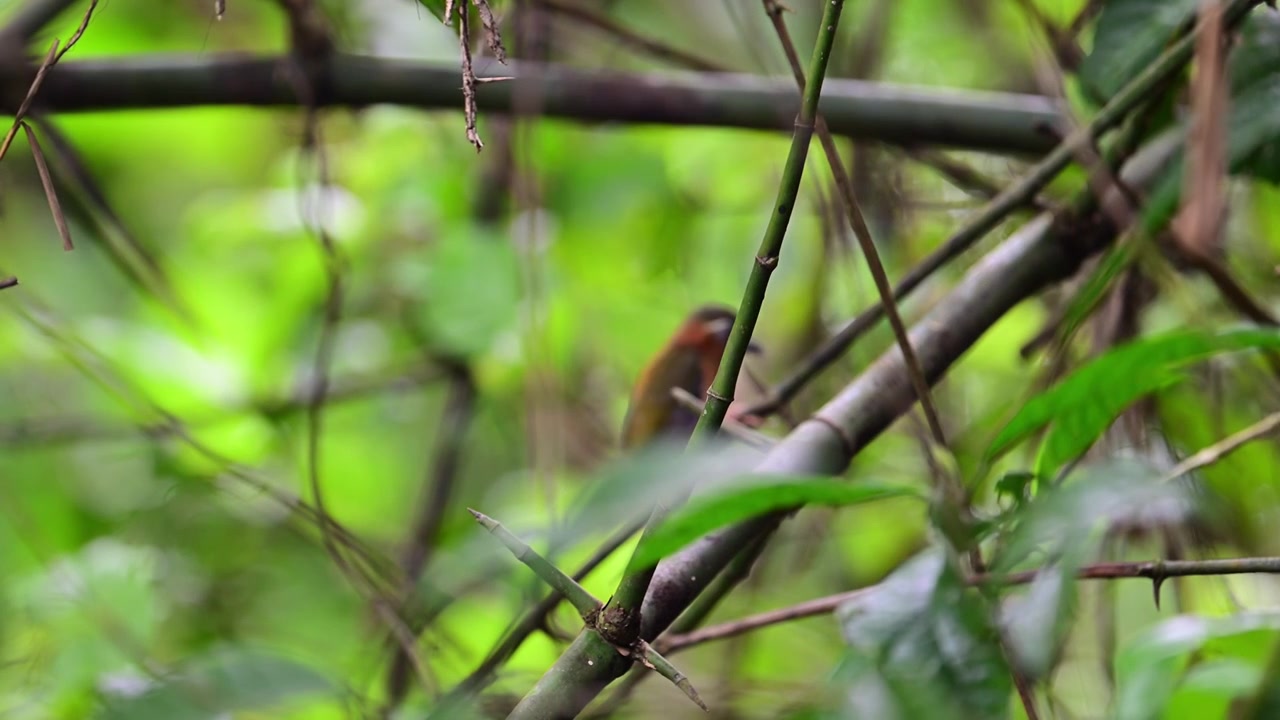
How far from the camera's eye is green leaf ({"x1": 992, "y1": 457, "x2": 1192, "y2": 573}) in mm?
594

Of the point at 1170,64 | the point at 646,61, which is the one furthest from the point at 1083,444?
the point at 646,61

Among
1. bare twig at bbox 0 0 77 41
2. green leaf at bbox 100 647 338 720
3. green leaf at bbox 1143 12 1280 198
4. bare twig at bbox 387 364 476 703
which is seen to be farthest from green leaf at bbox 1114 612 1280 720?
bare twig at bbox 387 364 476 703

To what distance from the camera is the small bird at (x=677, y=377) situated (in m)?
2.06

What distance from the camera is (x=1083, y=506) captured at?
605 millimetres

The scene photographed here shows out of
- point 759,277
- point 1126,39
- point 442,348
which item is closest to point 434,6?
Answer: point 759,277

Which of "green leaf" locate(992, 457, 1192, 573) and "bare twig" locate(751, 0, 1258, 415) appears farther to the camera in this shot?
"bare twig" locate(751, 0, 1258, 415)

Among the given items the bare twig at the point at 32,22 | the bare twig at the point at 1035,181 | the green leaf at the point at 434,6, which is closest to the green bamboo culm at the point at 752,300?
the green leaf at the point at 434,6

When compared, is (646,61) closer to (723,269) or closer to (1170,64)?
(723,269)

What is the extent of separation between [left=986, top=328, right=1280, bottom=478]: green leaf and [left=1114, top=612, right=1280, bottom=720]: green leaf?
0.16 metres

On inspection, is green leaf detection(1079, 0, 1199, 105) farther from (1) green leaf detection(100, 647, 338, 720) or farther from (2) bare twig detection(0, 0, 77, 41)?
(2) bare twig detection(0, 0, 77, 41)

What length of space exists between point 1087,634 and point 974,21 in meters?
1.32

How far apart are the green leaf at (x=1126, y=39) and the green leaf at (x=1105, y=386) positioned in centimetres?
47

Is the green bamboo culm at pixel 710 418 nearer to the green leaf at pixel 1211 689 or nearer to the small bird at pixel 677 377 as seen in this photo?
the green leaf at pixel 1211 689

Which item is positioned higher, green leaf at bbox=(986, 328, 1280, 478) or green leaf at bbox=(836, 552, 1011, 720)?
green leaf at bbox=(986, 328, 1280, 478)
